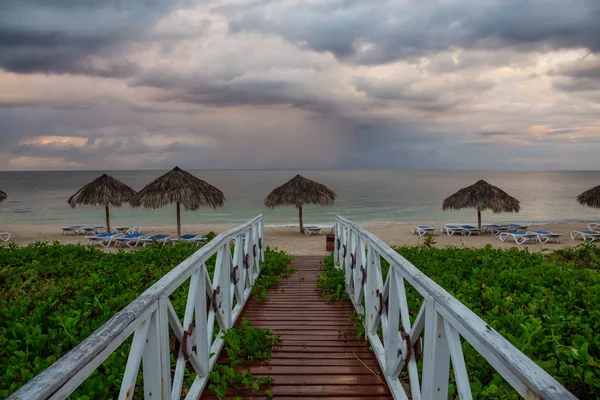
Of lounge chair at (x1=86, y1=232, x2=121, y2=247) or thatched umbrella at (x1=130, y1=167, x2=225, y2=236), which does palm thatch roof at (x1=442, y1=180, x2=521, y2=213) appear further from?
lounge chair at (x1=86, y1=232, x2=121, y2=247)

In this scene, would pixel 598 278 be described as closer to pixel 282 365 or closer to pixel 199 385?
pixel 282 365

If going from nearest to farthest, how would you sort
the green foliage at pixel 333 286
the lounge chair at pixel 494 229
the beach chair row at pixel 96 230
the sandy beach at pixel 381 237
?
the green foliage at pixel 333 286 → the sandy beach at pixel 381 237 → the lounge chair at pixel 494 229 → the beach chair row at pixel 96 230

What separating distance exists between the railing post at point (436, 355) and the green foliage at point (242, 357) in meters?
1.13

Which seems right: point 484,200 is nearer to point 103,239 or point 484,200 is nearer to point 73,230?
point 103,239

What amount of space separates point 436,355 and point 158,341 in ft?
3.64

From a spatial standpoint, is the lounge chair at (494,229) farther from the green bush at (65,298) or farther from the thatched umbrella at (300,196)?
the green bush at (65,298)

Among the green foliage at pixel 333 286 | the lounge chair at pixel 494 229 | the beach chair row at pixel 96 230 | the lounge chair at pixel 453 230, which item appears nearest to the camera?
the green foliage at pixel 333 286

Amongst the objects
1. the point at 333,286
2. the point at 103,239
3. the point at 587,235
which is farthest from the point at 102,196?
the point at 587,235

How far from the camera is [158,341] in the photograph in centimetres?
167

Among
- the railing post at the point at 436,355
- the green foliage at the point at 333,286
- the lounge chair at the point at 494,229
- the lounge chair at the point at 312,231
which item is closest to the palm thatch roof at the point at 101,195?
the lounge chair at the point at 312,231

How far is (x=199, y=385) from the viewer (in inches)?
97.0

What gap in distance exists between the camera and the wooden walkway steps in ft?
8.39

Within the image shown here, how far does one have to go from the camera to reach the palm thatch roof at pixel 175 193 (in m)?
15.6

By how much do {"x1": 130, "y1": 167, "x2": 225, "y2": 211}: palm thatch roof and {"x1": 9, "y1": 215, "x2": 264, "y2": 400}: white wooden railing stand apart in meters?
12.5
